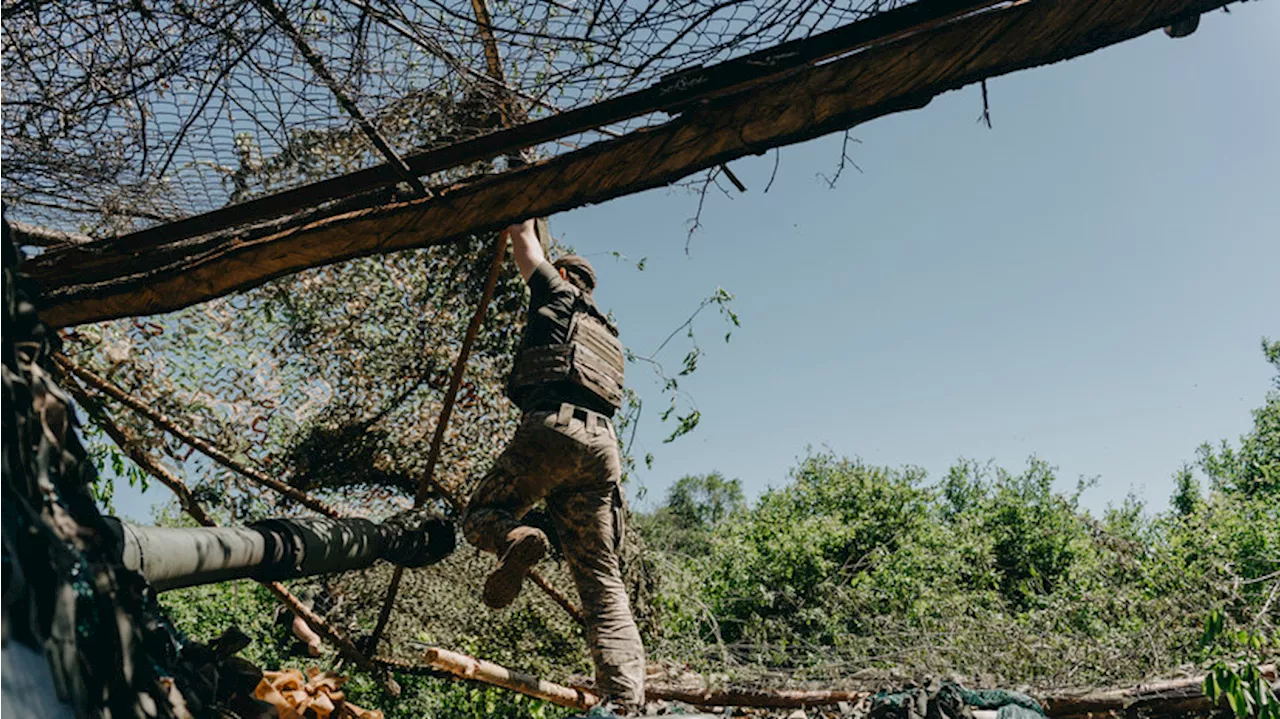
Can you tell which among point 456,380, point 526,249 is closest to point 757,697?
point 456,380

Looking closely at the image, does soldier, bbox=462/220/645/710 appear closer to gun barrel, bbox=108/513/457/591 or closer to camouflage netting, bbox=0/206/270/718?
gun barrel, bbox=108/513/457/591

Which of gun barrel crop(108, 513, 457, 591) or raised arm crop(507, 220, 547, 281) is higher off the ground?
raised arm crop(507, 220, 547, 281)

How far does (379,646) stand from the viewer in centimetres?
624

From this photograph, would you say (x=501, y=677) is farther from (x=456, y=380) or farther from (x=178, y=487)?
(x=178, y=487)

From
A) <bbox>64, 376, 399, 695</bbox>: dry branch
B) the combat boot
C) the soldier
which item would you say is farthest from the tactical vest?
<bbox>64, 376, 399, 695</bbox>: dry branch

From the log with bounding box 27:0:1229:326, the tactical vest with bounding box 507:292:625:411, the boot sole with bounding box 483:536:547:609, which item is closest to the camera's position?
the log with bounding box 27:0:1229:326

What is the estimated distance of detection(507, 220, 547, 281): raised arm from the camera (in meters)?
4.39

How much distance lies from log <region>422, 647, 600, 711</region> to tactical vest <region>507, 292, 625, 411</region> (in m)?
1.52

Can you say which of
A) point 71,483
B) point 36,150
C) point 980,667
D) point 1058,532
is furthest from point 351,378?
point 1058,532

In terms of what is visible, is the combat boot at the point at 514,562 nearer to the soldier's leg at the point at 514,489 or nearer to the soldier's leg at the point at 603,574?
the soldier's leg at the point at 514,489

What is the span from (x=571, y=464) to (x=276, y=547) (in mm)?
2209

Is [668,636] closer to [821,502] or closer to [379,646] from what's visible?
[379,646]

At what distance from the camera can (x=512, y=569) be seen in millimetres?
3902

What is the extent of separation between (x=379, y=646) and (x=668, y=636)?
2082mm
